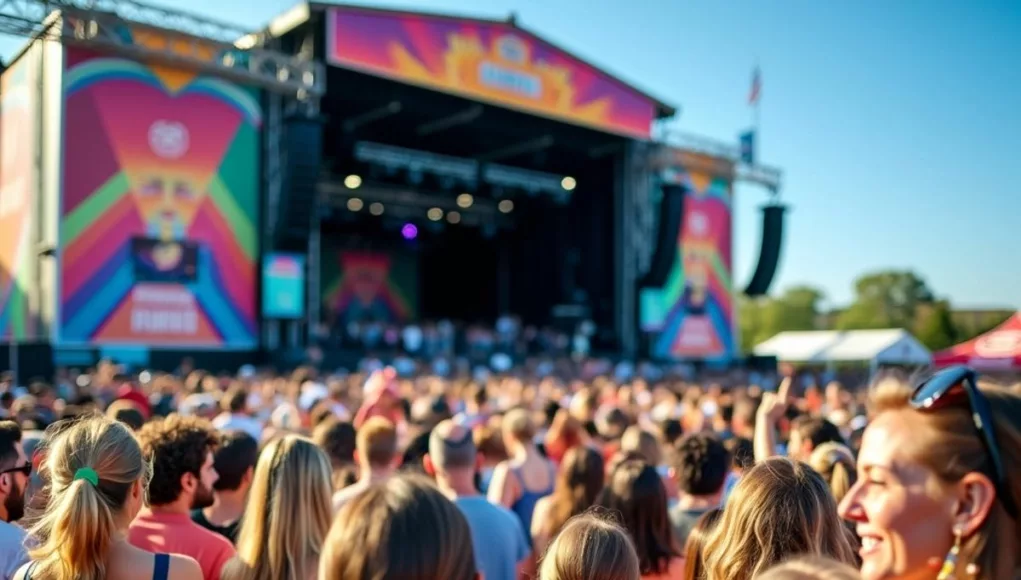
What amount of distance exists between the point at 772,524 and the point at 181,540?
5.54 feet

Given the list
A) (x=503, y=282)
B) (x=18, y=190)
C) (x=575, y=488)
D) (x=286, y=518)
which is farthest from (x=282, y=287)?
(x=286, y=518)

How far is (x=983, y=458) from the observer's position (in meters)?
1.20

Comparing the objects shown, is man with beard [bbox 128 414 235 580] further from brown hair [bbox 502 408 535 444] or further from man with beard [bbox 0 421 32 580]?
brown hair [bbox 502 408 535 444]

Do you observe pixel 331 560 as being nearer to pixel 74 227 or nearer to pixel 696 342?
pixel 74 227

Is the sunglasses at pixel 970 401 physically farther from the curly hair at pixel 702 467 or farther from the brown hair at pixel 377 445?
the brown hair at pixel 377 445

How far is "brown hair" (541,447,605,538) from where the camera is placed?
3.37 m

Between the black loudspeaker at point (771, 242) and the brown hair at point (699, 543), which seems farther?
the black loudspeaker at point (771, 242)

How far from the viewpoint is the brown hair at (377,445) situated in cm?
348

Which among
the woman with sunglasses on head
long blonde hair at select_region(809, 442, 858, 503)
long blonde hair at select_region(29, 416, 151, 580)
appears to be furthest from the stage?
the woman with sunglasses on head

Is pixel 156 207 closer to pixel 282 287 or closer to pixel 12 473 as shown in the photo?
→ pixel 282 287

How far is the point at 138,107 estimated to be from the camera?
14695mm

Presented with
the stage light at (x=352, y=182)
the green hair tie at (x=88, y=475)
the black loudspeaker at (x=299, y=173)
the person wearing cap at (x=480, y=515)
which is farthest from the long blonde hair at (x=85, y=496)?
the stage light at (x=352, y=182)

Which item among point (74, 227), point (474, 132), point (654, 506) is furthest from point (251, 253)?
point (654, 506)

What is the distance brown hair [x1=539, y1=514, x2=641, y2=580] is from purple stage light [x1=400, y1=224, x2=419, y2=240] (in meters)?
24.9
